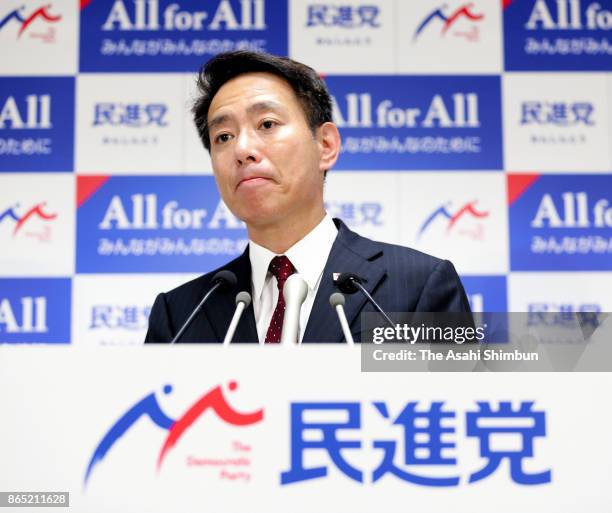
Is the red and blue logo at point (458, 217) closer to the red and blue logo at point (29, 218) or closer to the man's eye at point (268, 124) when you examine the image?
the man's eye at point (268, 124)

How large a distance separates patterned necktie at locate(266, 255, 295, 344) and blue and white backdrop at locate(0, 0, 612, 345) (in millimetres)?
1275

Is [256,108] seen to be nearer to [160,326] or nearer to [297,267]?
[297,267]

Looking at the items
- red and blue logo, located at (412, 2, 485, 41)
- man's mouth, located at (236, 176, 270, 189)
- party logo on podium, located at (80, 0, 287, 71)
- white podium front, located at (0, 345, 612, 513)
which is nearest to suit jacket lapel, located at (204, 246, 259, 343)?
man's mouth, located at (236, 176, 270, 189)

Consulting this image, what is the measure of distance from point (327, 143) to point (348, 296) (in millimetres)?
565

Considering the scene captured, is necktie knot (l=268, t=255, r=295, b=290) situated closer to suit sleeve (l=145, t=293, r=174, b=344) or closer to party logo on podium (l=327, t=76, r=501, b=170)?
suit sleeve (l=145, t=293, r=174, b=344)

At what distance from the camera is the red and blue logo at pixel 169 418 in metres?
0.98

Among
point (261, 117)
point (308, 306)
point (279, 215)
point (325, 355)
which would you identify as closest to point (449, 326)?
point (308, 306)

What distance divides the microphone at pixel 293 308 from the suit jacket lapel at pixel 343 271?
0.31 metres

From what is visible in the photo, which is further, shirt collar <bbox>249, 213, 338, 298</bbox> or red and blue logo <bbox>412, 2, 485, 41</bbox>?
red and blue logo <bbox>412, 2, 485, 41</bbox>

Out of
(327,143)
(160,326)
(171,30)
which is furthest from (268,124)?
(171,30)

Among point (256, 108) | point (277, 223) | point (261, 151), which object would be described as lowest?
point (277, 223)

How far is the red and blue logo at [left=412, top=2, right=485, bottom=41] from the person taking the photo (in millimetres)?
3229

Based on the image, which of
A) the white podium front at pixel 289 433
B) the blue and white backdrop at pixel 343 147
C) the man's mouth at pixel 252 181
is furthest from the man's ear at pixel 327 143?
the white podium front at pixel 289 433

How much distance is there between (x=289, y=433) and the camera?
99 cm
